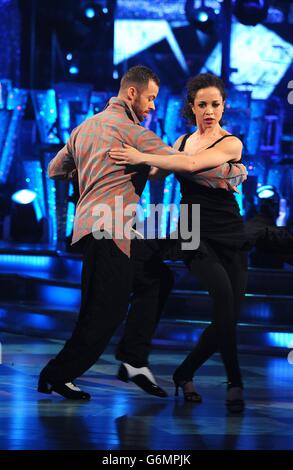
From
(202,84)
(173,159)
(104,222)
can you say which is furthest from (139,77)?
(104,222)

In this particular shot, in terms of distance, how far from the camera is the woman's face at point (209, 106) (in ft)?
14.1

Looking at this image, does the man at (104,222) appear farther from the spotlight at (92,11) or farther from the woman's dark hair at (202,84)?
the spotlight at (92,11)

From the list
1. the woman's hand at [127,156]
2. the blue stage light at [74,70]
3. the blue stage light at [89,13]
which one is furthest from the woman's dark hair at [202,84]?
the blue stage light at [74,70]

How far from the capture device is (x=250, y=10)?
1248 centimetres

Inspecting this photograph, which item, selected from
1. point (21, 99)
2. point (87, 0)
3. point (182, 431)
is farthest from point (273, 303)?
point (87, 0)

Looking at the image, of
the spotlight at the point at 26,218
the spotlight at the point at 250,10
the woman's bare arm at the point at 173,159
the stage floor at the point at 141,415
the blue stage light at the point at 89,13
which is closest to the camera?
the stage floor at the point at 141,415

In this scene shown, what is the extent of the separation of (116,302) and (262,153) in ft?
30.6

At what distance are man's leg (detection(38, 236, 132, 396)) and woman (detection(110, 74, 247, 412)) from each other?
0.30 meters

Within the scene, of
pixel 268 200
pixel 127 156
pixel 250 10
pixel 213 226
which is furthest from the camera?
pixel 250 10

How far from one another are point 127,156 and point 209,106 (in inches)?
17.4

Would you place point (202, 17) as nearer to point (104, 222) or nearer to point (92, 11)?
point (92, 11)

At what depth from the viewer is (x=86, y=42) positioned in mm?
14570

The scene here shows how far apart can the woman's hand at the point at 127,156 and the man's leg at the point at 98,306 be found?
0.32m
